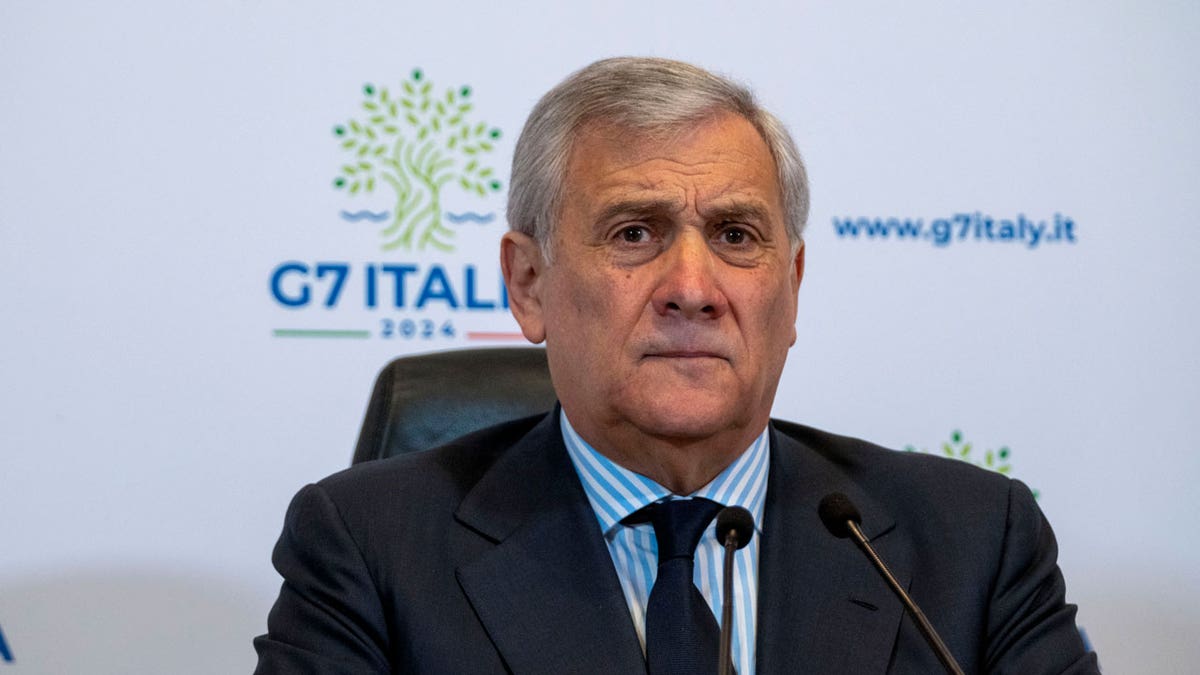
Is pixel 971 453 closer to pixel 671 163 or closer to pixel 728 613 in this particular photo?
pixel 671 163

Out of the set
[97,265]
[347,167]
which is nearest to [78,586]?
[97,265]

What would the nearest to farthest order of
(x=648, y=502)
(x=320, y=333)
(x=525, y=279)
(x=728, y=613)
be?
(x=728, y=613) → (x=648, y=502) → (x=525, y=279) → (x=320, y=333)

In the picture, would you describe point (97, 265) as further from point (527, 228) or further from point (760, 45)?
point (760, 45)

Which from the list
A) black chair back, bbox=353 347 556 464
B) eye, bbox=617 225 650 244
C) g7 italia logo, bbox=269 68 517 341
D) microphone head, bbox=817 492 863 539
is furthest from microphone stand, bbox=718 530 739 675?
g7 italia logo, bbox=269 68 517 341

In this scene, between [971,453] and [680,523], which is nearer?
[680,523]

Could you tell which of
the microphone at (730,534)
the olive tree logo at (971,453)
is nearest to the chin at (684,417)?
the microphone at (730,534)

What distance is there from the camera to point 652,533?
160 centimetres

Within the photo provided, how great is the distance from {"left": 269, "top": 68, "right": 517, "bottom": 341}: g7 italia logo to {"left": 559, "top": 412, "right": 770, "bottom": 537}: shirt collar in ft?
3.03

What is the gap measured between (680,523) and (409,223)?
123 cm

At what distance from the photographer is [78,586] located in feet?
8.18

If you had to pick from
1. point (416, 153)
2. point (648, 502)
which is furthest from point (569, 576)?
point (416, 153)

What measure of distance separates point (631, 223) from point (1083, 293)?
156 centimetres

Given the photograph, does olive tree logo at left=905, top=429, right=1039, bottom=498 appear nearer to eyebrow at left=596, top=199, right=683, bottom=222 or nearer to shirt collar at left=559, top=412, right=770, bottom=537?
shirt collar at left=559, top=412, right=770, bottom=537

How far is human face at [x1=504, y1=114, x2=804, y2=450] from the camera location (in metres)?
1.52
